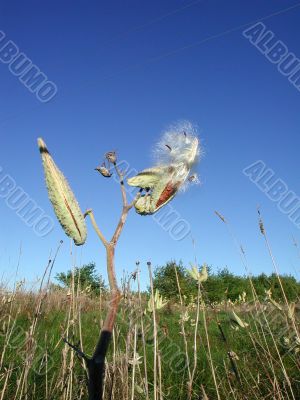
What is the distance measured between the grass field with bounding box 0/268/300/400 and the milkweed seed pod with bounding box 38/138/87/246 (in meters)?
0.82

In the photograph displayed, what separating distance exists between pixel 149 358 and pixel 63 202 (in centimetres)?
416

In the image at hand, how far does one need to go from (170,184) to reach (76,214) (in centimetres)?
20

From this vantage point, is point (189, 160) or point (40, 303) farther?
point (40, 303)

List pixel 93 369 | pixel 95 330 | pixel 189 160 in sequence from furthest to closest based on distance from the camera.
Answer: pixel 95 330
pixel 189 160
pixel 93 369

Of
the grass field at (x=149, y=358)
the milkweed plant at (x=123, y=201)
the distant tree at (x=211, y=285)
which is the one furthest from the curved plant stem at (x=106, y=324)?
the distant tree at (x=211, y=285)

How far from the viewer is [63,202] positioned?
71 centimetres

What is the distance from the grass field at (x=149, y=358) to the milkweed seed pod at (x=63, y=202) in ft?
2.70

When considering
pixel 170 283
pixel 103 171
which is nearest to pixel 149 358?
pixel 103 171

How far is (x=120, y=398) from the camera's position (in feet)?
7.31

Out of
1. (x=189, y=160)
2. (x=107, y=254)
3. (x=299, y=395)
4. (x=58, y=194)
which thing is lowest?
(x=299, y=395)

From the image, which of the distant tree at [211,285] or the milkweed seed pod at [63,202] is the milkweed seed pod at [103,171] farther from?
the distant tree at [211,285]

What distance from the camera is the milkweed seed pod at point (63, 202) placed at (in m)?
0.70

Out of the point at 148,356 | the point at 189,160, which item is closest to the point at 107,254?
the point at 189,160

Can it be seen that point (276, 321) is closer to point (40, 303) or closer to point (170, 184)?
point (40, 303)
